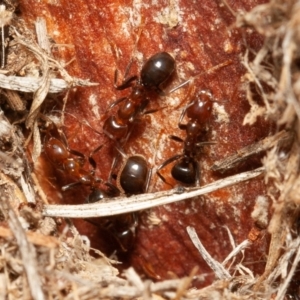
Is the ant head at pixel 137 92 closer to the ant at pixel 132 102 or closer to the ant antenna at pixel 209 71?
the ant at pixel 132 102

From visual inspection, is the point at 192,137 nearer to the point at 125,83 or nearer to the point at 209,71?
the point at 209,71

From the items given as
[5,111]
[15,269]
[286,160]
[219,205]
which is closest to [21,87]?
[5,111]

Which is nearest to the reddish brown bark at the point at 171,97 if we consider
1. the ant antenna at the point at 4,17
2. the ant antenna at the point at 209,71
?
the ant antenna at the point at 209,71

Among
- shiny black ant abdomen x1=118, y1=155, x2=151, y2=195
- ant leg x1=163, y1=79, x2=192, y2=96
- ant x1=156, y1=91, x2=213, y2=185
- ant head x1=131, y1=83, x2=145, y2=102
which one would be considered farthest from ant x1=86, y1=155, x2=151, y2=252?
ant leg x1=163, y1=79, x2=192, y2=96

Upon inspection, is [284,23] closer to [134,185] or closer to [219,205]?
[219,205]

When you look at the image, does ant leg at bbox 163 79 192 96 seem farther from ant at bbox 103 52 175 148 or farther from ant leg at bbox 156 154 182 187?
ant leg at bbox 156 154 182 187

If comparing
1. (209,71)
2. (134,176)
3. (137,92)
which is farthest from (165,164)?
(209,71)
